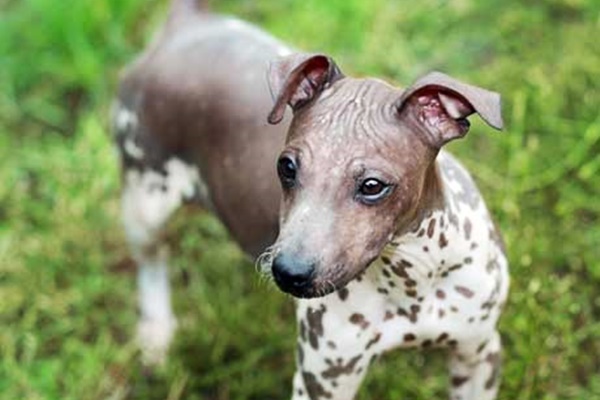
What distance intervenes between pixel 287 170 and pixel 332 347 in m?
0.47

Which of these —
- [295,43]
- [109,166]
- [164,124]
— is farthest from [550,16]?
[164,124]

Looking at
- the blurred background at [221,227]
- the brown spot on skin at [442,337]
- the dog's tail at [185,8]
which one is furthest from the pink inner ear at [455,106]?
the dog's tail at [185,8]

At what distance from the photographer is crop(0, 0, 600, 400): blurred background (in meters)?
3.33

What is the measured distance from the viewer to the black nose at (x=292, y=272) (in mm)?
2148

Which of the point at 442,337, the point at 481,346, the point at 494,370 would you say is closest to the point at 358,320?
the point at 442,337

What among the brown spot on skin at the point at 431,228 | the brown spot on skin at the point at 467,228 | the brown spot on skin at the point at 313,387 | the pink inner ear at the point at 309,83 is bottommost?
the brown spot on skin at the point at 313,387

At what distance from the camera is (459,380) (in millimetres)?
2820

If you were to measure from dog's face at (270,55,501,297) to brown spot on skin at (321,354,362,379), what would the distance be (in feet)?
1.25

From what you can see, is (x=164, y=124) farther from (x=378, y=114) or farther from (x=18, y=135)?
(x=18, y=135)

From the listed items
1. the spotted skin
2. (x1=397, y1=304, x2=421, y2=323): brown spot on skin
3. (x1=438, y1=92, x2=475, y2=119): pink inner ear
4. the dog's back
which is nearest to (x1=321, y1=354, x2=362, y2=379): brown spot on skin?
the spotted skin

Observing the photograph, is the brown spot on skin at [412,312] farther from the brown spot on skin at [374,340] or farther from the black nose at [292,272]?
the black nose at [292,272]

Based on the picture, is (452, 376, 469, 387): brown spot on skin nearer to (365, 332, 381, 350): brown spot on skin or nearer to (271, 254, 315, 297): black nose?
(365, 332, 381, 350): brown spot on skin

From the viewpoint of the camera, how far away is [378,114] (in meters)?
2.25

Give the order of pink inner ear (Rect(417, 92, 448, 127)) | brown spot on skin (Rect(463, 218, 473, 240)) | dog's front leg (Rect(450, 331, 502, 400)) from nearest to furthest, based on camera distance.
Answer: pink inner ear (Rect(417, 92, 448, 127)) → brown spot on skin (Rect(463, 218, 473, 240)) → dog's front leg (Rect(450, 331, 502, 400))
